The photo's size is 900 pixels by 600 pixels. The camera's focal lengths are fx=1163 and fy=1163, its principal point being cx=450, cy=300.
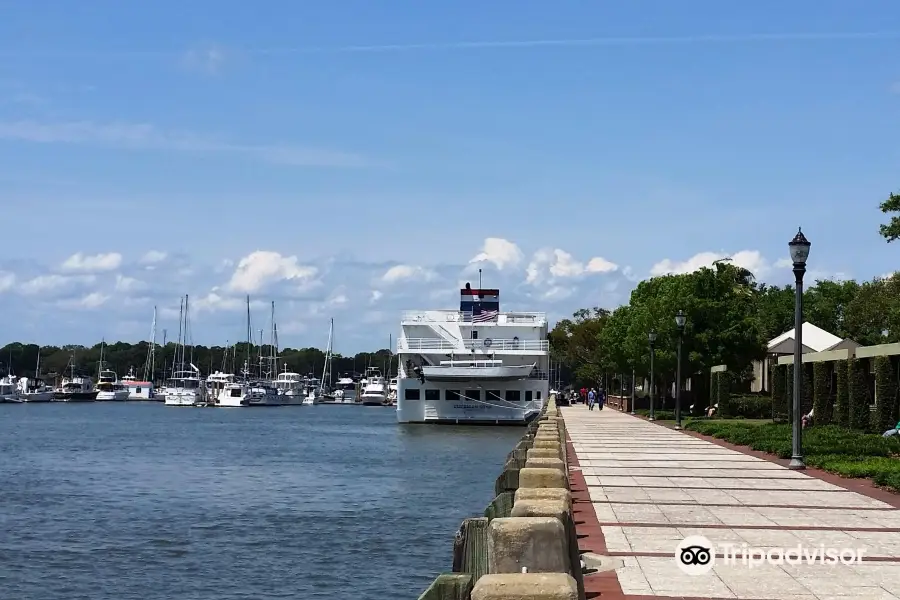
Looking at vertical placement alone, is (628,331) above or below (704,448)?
above

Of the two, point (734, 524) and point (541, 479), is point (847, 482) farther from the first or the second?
point (541, 479)

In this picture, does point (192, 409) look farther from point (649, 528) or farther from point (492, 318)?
point (649, 528)

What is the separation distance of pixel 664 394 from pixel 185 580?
54.0 m

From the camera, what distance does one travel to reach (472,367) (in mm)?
56281

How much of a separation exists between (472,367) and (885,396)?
88.0 ft

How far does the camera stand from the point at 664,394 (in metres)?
68.1

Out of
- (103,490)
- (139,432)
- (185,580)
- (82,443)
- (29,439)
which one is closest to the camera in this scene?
(185,580)

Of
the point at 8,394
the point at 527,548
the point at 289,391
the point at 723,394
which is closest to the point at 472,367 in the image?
the point at 723,394

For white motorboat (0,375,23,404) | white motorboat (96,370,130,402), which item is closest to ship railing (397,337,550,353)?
white motorboat (0,375,23,404)

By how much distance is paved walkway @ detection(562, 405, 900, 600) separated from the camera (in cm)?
965

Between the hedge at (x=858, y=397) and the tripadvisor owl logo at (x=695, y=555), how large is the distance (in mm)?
22948

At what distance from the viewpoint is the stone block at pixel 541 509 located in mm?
7281

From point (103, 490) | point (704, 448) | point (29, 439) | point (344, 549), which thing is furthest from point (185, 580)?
point (29, 439)

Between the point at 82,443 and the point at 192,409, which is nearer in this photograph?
the point at 82,443
